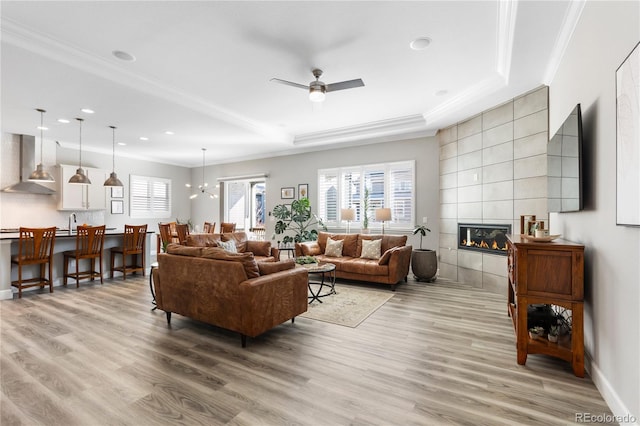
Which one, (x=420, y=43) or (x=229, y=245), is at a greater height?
(x=420, y=43)

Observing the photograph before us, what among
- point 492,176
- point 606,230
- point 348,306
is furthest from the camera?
point 492,176

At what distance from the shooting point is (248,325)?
282cm

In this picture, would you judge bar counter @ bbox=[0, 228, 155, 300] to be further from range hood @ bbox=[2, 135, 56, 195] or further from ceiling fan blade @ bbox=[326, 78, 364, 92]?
ceiling fan blade @ bbox=[326, 78, 364, 92]

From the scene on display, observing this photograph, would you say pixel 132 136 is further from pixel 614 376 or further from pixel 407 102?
pixel 614 376

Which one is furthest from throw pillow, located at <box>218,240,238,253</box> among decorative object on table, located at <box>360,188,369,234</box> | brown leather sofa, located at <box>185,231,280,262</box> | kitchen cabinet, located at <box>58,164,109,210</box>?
kitchen cabinet, located at <box>58,164,109,210</box>

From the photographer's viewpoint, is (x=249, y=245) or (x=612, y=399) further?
(x=249, y=245)

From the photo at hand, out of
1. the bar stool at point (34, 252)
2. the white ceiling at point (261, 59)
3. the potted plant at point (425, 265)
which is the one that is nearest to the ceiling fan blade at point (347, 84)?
the white ceiling at point (261, 59)

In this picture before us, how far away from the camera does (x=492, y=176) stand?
16.2 ft

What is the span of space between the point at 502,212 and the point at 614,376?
3123mm

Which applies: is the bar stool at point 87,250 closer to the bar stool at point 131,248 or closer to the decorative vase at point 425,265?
the bar stool at point 131,248

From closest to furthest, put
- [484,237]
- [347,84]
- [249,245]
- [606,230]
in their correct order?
1. [606,230]
2. [347,84]
3. [484,237]
4. [249,245]

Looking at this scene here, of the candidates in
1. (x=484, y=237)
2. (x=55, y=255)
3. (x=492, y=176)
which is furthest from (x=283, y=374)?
(x=55, y=255)

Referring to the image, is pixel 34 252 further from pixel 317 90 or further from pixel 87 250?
pixel 317 90

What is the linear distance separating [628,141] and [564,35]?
1.88m
